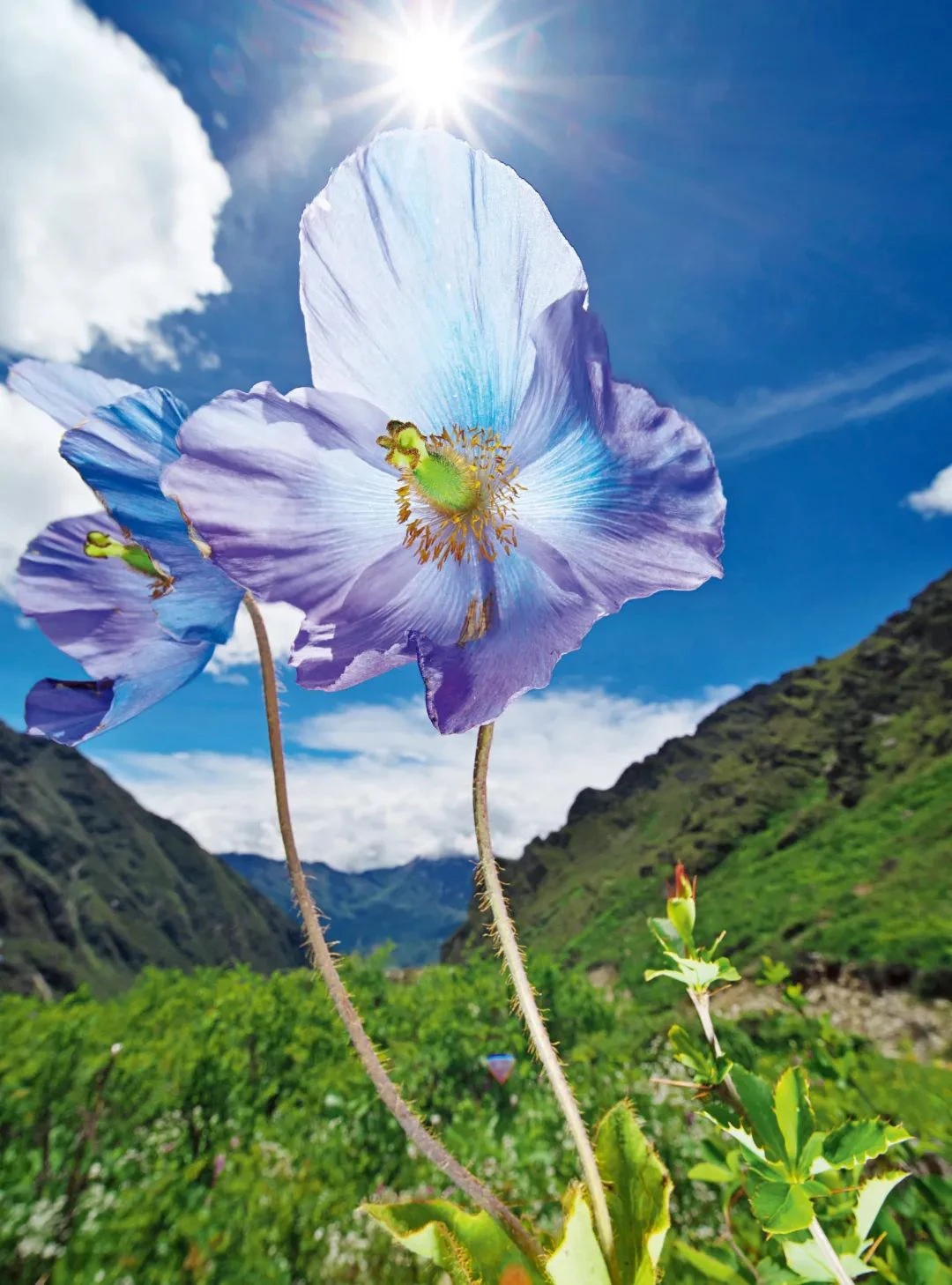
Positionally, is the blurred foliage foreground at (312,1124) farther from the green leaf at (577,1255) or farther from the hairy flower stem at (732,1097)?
the green leaf at (577,1255)

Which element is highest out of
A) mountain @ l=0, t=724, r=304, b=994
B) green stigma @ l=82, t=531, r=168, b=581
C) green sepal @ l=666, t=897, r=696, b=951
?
mountain @ l=0, t=724, r=304, b=994

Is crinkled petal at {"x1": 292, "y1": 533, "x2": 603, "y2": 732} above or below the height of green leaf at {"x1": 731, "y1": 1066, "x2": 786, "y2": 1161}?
above

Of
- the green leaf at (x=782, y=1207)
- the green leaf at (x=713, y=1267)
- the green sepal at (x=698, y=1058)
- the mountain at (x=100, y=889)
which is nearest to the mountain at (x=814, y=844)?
the green leaf at (x=713, y=1267)

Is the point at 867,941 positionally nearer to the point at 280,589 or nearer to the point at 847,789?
the point at 847,789

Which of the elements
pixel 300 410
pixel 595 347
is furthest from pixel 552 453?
pixel 300 410

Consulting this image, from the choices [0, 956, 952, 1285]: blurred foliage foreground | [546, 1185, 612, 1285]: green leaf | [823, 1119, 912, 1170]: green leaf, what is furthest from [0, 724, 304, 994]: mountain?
[546, 1185, 612, 1285]: green leaf

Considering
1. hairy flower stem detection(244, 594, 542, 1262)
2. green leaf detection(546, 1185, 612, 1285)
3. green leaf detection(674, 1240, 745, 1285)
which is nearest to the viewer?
green leaf detection(546, 1185, 612, 1285)

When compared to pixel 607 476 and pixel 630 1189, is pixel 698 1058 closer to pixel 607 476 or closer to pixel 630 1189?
pixel 630 1189

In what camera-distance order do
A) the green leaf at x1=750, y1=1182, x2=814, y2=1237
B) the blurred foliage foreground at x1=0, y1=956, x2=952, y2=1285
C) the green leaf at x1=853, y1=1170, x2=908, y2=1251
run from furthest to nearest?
the blurred foliage foreground at x1=0, y1=956, x2=952, y2=1285, the green leaf at x1=853, y1=1170, x2=908, y2=1251, the green leaf at x1=750, y1=1182, x2=814, y2=1237

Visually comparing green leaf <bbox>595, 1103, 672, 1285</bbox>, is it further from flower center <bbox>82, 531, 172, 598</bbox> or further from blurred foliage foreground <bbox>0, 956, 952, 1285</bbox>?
flower center <bbox>82, 531, 172, 598</bbox>
